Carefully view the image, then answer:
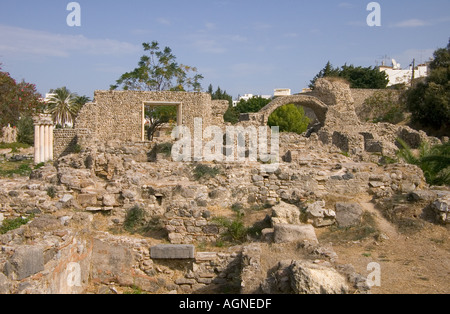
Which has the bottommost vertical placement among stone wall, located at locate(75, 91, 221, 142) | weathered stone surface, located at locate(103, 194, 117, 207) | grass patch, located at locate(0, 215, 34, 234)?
grass patch, located at locate(0, 215, 34, 234)

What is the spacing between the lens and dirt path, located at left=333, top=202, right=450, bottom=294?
18.5 feet

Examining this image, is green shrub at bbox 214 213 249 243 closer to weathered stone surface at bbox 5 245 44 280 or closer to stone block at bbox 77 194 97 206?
stone block at bbox 77 194 97 206

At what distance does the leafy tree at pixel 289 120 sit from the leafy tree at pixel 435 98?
8.07 meters

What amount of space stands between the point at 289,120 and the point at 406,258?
26221mm

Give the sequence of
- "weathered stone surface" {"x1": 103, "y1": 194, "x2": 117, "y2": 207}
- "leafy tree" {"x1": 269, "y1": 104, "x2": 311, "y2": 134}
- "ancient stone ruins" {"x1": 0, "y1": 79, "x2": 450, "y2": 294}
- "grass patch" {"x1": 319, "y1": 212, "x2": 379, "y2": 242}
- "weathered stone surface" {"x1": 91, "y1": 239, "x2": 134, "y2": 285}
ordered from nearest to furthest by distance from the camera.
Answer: "ancient stone ruins" {"x1": 0, "y1": 79, "x2": 450, "y2": 294}, "weathered stone surface" {"x1": 91, "y1": 239, "x2": 134, "y2": 285}, "grass patch" {"x1": 319, "y1": 212, "x2": 379, "y2": 242}, "weathered stone surface" {"x1": 103, "y1": 194, "x2": 117, "y2": 207}, "leafy tree" {"x1": 269, "y1": 104, "x2": 311, "y2": 134}

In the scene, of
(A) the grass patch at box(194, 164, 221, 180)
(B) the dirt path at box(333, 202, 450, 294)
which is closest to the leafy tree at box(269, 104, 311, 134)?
(A) the grass patch at box(194, 164, 221, 180)

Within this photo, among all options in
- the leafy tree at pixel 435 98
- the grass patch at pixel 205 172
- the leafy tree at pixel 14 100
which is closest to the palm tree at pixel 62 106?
the leafy tree at pixel 14 100

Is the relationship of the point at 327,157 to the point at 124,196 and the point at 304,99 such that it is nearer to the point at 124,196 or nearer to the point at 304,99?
the point at 124,196

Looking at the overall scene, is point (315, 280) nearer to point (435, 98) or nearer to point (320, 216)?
point (320, 216)

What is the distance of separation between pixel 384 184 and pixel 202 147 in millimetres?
6032

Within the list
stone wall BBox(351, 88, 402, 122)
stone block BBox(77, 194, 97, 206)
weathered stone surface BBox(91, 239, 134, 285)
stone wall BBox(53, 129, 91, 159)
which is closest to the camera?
weathered stone surface BBox(91, 239, 134, 285)

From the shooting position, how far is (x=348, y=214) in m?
8.46

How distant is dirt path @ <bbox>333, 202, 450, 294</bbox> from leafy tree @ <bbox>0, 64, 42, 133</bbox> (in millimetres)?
28523
